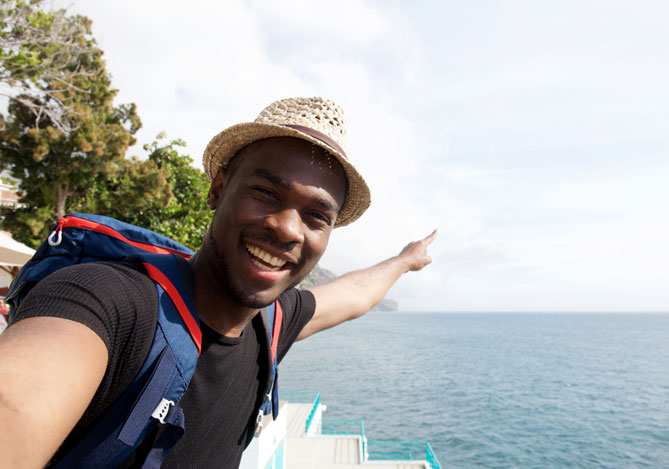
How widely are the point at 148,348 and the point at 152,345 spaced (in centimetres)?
2

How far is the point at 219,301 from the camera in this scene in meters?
1.79

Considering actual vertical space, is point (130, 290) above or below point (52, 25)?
below

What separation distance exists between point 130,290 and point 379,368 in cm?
7982

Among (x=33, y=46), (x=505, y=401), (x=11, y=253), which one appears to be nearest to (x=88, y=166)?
(x=33, y=46)

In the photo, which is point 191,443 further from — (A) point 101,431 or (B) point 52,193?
(B) point 52,193

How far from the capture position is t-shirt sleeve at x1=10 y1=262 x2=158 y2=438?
44.6 inches

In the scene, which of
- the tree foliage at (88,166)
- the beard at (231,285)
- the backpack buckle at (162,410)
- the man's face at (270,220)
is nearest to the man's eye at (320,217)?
the man's face at (270,220)

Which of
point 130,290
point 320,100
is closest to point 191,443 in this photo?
point 130,290

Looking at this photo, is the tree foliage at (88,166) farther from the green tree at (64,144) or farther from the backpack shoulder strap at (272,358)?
the backpack shoulder strap at (272,358)

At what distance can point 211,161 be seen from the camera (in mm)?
2104

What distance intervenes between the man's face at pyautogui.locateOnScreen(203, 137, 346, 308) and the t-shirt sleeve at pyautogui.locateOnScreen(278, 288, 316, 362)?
60cm

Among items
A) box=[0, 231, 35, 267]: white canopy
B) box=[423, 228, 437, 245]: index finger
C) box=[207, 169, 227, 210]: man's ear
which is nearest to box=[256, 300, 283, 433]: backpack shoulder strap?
box=[207, 169, 227, 210]: man's ear

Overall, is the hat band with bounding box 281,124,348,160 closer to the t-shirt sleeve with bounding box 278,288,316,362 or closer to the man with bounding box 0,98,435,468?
the man with bounding box 0,98,435,468

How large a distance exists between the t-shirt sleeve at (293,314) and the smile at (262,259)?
0.70 metres
